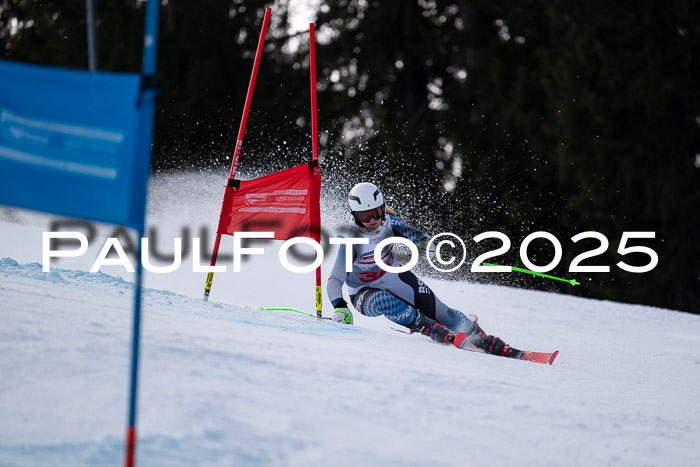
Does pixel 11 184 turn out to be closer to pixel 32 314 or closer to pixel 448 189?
pixel 32 314

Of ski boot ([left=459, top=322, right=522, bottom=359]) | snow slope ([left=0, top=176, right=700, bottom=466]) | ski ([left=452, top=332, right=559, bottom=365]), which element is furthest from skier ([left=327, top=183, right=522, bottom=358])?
snow slope ([left=0, top=176, right=700, bottom=466])

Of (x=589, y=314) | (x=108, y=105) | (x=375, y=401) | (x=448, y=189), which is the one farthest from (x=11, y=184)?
(x=448, y=189)

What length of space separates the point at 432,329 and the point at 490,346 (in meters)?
0.44

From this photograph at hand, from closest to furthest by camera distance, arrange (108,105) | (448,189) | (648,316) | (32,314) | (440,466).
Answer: (108,105)
(440,466)
(32,314)
(648,316)
(448,189)

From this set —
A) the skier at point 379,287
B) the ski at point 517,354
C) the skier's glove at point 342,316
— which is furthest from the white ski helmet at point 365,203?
the ski at point 517,354

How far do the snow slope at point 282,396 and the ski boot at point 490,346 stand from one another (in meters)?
0.35

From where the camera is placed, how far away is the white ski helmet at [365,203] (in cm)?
621

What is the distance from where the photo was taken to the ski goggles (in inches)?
245

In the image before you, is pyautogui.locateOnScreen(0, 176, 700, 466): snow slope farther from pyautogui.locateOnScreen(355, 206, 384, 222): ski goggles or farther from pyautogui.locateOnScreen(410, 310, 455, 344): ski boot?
pyautogui.locateOnScreen(355, 206, 384, 222): ski goggles

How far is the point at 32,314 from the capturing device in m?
4.06

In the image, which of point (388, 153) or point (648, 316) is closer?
point (648, 316)

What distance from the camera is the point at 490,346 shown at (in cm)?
591

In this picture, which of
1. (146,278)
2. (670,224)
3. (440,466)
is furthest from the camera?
(670,224)

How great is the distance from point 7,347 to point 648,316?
8070 millimetres
